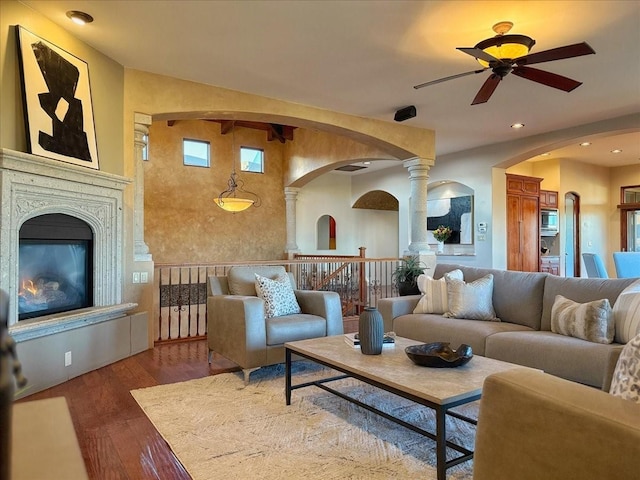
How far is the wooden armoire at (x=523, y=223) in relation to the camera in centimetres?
786

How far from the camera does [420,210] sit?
686 centimetres

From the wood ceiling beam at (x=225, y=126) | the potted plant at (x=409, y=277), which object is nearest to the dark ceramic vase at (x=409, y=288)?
the potted plant at (x=409, y=277)

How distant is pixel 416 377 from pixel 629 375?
103cm

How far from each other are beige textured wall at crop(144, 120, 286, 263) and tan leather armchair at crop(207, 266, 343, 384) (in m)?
5.30

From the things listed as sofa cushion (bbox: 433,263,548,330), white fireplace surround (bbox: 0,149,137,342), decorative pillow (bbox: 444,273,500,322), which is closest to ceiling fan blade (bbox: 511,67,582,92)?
sofa cushion (bbox: 433,263,548,330)

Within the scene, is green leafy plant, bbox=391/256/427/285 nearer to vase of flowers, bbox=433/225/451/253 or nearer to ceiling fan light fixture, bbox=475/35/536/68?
vase of flowers, bbox=433/225/451/253

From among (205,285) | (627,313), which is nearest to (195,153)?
(205,285)

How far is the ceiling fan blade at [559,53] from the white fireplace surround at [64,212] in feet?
12.2

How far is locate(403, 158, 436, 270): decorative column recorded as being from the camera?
6758 millimetres

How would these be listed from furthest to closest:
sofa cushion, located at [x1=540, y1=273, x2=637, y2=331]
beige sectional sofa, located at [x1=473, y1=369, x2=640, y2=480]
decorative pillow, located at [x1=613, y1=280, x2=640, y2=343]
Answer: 1. sofa cushion, located at [x1=540, y1=273, x2=637, y2=331]
2. decorative pillow, located at [x1=613, y1=280, x2=640, y2=343]
3. beige sectional sofa, located at [x1=473, y1=369, x2=640, y2=480]

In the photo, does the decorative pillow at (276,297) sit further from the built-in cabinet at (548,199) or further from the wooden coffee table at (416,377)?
the built-in cabinet at (548,199)

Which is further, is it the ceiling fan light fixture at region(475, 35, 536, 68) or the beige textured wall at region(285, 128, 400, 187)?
the beige textured wall at region(285, 128, 400, 187)

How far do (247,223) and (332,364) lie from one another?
7720 millimetres

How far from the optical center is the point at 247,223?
32.8 feet
